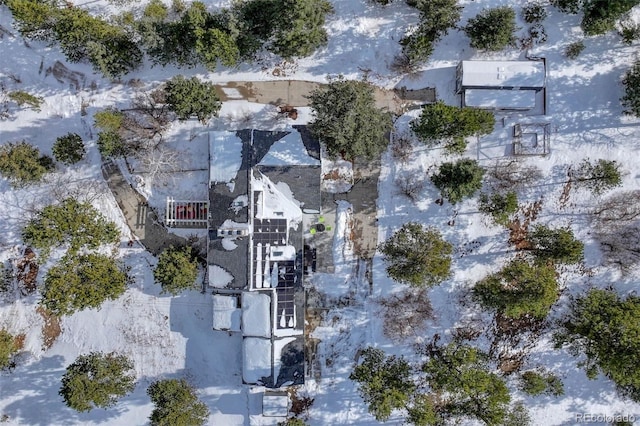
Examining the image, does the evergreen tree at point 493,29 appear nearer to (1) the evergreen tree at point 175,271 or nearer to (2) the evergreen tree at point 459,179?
(2) the evergreen tree at point 459,179

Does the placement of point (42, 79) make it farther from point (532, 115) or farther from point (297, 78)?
point (532, 115)

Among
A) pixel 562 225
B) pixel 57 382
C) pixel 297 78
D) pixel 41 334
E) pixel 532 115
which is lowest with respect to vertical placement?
pixel 57 382

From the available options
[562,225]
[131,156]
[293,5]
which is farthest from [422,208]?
[131,156]

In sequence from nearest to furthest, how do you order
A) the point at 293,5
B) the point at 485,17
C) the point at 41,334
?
the point at 293,5
the point at 485,17
the point at 41,334

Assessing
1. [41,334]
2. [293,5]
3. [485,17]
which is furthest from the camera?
[41,334]

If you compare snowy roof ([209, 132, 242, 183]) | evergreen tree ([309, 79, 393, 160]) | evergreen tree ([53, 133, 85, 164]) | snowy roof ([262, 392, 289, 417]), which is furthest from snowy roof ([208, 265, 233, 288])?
evergreen tree ([53, 133, 85, 164])

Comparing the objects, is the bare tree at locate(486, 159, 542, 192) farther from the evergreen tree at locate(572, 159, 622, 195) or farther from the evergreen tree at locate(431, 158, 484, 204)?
the evergreen tree at locate(572, 159, 622, 195)
